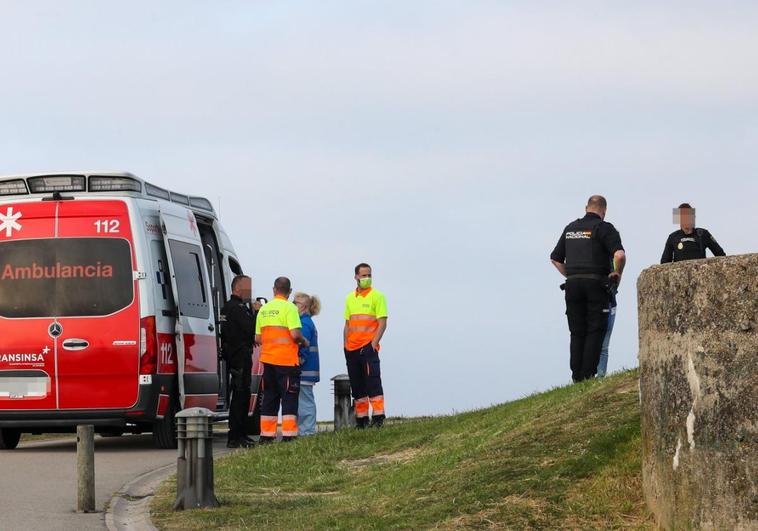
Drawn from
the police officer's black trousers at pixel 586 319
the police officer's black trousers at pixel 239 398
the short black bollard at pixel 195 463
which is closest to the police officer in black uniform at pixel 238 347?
the police officer's black trousers at pixel 239 398

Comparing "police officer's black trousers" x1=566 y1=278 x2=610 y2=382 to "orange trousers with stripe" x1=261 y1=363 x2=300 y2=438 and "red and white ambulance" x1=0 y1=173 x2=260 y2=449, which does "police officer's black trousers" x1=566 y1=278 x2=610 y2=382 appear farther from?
"red and white ambulance" x1=0 y1=173 x2=260 y2=449

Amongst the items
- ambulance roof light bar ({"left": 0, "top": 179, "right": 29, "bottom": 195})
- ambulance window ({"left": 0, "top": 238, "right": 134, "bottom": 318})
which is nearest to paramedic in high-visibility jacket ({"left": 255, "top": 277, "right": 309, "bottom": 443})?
ambulance window ({"left": 0, "top": 238, "right": 134, "bottom": 318})

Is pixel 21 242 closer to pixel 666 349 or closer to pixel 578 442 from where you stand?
pixel 578 442

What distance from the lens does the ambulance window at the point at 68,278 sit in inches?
645

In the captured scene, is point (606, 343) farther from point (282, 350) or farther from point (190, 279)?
point (190, 279)

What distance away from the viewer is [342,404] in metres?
18.8

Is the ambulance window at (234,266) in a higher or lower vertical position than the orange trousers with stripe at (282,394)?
higher

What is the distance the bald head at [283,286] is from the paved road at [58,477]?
86.0 inches

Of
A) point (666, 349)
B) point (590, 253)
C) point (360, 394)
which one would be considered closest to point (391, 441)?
point (360, 394)

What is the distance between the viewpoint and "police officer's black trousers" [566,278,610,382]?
15.1 metres

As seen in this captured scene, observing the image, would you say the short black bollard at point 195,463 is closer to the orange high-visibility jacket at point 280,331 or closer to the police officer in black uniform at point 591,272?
the police officer in black uniform at point 591,272

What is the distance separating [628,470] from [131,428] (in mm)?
8671

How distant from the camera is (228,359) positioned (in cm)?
1736

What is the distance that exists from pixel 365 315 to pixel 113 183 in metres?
3.21
